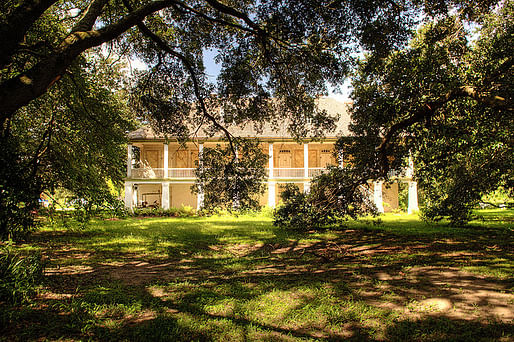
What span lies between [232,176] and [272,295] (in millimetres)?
4690

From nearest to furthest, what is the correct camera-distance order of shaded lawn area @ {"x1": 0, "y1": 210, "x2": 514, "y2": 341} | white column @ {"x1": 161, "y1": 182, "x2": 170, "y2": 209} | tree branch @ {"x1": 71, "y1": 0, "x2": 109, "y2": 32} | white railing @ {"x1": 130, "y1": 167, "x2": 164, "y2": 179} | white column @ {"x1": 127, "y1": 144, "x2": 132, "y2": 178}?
1. shaded lawn area @ {"x1": 0, "y1": 210, "x2": 514, "y2": 341}
2. tree branch @ {"x1": 71, "y1": 0, "x2": 109, "y2": 32}
3. white column @ {"x1": 161, "y1": 182, "x2": 170, "y2": 209}
4. white column @ {"x1": 127, "y1": 144, "x2": 132, "y2": 178}
5. white railing @ {"x1": 130, "y1": 167, "x2": 164, "y2": 179}

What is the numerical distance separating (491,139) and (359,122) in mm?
3394

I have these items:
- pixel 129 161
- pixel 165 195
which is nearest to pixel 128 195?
pixel 129 161

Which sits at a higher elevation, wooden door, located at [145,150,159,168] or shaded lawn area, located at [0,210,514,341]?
wooden door, located at [145,150,159,168]

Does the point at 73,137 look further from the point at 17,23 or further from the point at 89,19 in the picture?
the point at 17,23

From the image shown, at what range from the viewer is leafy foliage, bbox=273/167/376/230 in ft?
29.1

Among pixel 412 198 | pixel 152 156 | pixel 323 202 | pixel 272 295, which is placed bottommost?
pixel 272 295

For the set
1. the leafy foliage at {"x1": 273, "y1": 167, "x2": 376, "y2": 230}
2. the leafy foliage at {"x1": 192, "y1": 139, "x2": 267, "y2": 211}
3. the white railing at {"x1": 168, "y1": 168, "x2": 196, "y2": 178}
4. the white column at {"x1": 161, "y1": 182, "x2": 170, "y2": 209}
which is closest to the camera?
the leafy foliage at {"x1": 192, "y1": 139, "x2": 267, "y2": 211}

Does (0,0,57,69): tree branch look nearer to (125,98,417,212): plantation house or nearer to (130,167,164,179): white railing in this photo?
(125,98,417,212): plantation house

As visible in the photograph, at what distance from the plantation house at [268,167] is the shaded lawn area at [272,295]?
44.2 ft

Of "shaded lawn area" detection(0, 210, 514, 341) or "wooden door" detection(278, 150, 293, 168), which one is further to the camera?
"wooden door" detection(278, 150, 293, 168)

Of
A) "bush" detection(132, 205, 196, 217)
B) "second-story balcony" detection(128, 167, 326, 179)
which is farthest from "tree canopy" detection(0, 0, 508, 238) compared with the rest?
"second-story balcony" detection(128, 167, 326, 179)

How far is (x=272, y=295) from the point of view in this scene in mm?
3840

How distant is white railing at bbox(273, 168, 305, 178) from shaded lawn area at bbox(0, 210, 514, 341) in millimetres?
14530
